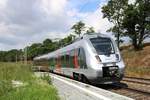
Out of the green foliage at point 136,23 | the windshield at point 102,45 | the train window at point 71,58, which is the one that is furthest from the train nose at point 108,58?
→ the green foliage at point 136,23

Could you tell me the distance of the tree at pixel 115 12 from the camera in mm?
68188

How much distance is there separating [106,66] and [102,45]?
1657mm

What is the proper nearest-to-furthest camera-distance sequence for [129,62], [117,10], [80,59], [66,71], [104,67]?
[104,67]
[80,59]
[66,71]
[129,62]
[117,10]

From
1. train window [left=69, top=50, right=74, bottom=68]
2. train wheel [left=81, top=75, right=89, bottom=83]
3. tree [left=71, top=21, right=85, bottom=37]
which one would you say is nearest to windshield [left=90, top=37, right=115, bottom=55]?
train wheel [left=81, top=75, right=89, bottom=83]

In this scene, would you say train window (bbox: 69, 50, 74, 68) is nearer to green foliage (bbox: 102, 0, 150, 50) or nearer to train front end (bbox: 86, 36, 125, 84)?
train front end (bbox: 86, 36, 125, 84)

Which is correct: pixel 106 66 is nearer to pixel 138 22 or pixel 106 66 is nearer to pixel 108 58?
pixel 108 58

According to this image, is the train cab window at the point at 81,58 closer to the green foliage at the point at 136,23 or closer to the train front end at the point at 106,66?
the train front end at the point at 106,66

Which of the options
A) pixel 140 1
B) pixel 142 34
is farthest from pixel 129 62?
pixel 140 1

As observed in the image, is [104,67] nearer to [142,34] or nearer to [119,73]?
[119,73]

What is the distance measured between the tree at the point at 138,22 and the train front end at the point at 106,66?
137ft

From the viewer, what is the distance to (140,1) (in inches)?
2511

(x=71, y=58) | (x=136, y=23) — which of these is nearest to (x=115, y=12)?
(x=136, y=23)

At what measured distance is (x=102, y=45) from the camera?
68.6 ft

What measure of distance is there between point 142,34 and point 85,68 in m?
43.5
